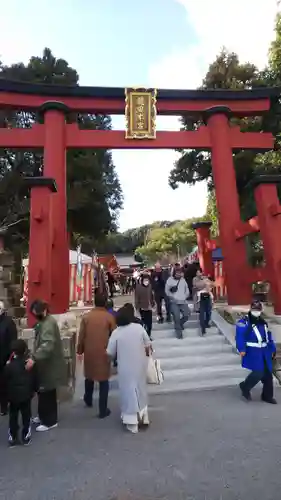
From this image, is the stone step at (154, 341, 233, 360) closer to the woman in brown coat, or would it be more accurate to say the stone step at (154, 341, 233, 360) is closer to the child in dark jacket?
the woman in brown coat

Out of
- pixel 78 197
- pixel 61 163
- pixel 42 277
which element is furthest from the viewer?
pixel 78 197

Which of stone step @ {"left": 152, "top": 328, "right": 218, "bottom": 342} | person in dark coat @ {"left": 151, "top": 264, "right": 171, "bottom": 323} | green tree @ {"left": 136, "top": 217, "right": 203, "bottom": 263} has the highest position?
green tree @ {"left": 136, "top": 217, "right": 203, "bottom": 263}

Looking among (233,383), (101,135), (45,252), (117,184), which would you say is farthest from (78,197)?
(233,383)

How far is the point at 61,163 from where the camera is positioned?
9.54 metres

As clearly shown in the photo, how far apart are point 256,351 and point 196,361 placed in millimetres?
1809

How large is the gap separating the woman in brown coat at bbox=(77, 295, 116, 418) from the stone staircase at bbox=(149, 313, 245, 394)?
128 cm

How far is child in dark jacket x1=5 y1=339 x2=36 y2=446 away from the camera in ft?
14.0

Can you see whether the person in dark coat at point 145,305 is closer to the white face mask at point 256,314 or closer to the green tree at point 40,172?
the white face mask at point 256,314

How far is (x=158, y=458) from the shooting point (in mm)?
3789

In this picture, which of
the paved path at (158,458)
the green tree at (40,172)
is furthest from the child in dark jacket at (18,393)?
the green tree at (40,172)

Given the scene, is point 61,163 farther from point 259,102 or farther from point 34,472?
point 34,472

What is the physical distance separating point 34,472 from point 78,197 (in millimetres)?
17008

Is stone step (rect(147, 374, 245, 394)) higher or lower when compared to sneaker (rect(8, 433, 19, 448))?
higher

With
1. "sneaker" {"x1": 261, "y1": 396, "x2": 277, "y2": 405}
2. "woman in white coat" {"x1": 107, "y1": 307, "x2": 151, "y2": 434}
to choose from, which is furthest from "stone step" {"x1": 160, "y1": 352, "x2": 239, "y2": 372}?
"woman in white coat" {"x1": 107, "y1": 307, "x2": 151, "y2": 434}
